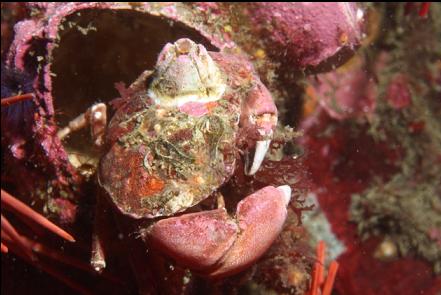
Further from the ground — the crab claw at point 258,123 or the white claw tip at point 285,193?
the crab claw at point 258,123

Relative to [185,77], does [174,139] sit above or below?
below

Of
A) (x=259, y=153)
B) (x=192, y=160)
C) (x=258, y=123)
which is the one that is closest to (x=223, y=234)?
(x=192, y=160)

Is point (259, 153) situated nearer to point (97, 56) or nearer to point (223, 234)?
point (223, 234)

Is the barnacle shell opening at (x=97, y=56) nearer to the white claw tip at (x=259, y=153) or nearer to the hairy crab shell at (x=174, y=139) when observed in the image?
the hairy crab shell at (x=174, y=139)

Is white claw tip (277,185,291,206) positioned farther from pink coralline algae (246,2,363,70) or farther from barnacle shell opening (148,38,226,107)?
pink coralline algae (246,2,363,70)

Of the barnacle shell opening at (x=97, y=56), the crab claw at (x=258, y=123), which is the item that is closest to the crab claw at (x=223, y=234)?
the crab claw at (x=258, y=123)

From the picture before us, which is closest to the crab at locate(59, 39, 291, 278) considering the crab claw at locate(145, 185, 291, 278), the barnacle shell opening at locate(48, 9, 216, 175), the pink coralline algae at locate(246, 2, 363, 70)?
the crab claw at locate(145, 185, 291, 278)
